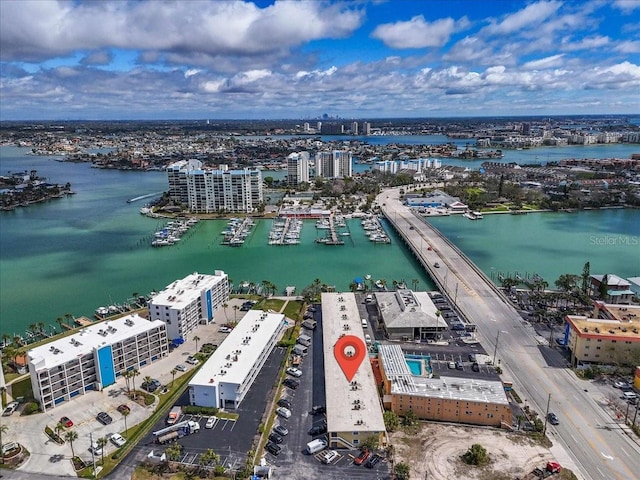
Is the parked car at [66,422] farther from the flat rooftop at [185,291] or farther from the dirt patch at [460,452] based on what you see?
the dirt patch at [460,452]

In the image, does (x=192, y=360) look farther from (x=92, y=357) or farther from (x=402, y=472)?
(x=402, y=472)

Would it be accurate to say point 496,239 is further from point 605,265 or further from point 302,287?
point 302,287

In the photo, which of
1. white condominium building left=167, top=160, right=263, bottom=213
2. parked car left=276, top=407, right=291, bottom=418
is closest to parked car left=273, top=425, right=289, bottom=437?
parked car left=276, top=407, right=291, bottom=418

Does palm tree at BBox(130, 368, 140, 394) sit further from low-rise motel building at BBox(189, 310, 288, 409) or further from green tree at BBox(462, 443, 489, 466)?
green tree at BBox(462, 443, 489, 466)

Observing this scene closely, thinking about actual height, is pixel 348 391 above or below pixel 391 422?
above

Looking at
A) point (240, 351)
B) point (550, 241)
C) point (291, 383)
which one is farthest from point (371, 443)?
point (550, 241)

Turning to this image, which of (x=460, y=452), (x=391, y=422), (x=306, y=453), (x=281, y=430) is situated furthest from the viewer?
(x=391, y=422)

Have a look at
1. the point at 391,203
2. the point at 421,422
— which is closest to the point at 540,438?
the point at 421,422
